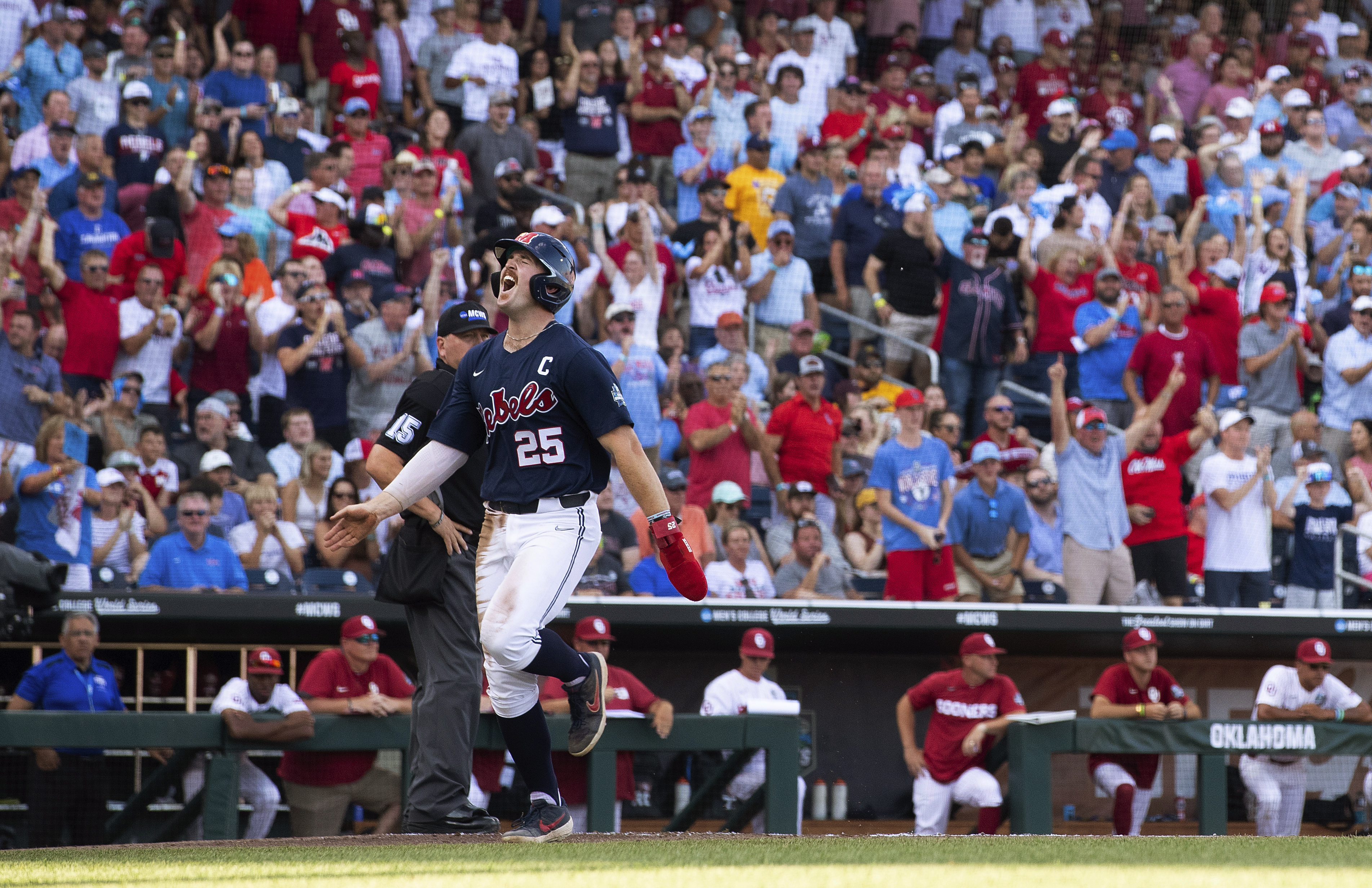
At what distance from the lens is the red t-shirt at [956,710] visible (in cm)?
903

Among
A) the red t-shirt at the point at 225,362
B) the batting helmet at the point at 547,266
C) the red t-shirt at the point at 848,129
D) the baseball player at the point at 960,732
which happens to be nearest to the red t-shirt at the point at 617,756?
the baseball player at the point at 960,732

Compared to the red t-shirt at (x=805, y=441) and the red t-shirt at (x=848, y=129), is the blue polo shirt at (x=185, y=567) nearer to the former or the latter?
the red t-shirt at (x=805, y=441)

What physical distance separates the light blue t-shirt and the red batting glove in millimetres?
5101

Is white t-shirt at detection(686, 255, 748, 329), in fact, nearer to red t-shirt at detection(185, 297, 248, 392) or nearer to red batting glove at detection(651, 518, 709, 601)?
red t-shirt at detection(185, 297, 248, 392)

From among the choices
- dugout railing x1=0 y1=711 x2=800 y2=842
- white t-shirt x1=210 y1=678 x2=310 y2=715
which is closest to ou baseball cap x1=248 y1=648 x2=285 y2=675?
white t-shirt x1=210 y1=678 x2=310 y2=715

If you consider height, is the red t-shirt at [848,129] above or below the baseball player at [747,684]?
above

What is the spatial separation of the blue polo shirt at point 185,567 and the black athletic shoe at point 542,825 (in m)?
4.08

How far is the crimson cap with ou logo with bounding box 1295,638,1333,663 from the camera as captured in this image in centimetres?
932

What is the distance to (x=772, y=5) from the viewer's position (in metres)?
15.3

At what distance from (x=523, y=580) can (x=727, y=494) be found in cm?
512

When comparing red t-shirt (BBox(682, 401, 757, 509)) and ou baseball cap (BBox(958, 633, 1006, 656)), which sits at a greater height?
red t-shirt (BBox(682, 401, 757, 509))

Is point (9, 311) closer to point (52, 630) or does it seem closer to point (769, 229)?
point (52, 630)

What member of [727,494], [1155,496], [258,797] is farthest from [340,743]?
[1155,496]

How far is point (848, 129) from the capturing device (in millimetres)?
13742
